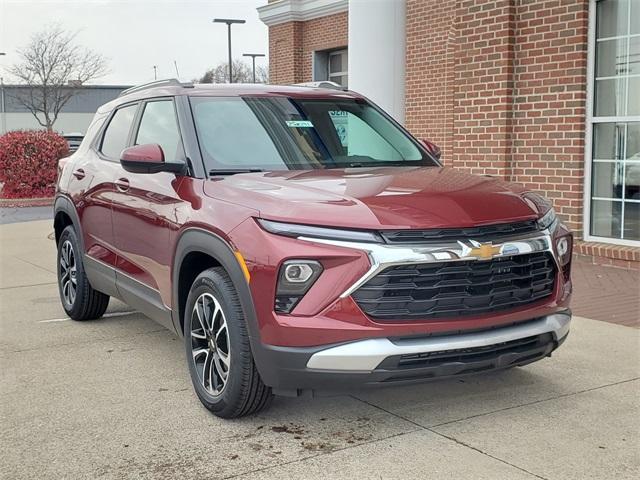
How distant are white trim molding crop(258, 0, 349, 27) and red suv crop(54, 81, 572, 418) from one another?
12.2m

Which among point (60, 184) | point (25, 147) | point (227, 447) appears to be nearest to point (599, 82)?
point (60, 184)

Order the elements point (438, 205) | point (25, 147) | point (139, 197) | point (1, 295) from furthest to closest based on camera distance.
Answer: point (25, 147)
point (1, 295)
point (139, 197)
point (438, 205)

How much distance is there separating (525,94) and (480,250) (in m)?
5.64

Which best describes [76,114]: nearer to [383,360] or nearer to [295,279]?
[295,279]

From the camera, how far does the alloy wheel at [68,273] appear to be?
6.57 meters

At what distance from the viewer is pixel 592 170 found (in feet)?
27.8

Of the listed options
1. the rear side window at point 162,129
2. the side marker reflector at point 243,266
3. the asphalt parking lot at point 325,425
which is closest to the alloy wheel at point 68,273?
the asphalt parking lot at point 325,425

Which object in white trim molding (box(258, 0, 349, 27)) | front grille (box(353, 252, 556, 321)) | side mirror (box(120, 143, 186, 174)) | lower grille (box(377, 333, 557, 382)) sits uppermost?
white trim molding (box(258, 0, 349, 27))

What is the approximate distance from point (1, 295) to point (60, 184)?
191 centimetres

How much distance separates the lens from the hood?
371cm

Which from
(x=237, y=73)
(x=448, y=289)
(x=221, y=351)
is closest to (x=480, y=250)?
(x=448, y=289)

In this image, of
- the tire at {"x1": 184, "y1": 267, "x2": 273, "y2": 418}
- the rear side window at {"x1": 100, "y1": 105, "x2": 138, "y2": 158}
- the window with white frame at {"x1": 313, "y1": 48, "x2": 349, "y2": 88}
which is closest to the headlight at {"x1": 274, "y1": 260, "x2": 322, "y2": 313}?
the tire at {"x1": 184, "y1": 267, "x2": 273, "y2": 418}

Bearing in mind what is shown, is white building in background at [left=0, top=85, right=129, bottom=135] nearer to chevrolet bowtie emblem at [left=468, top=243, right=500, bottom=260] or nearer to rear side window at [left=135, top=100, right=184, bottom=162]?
rear side window at [left=135, top=100, right=184, bottom=162]

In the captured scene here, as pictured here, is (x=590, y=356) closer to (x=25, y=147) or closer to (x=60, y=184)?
(x=60, y=184)
